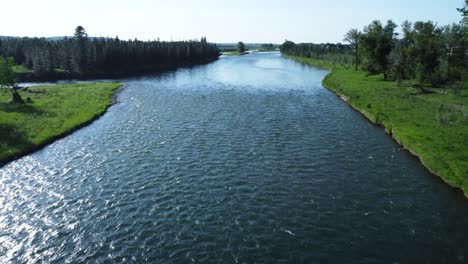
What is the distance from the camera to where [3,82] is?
70.5m

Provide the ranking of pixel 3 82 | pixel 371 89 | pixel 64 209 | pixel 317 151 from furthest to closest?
Result: pixel 371 89, pixel 3 82, pixel 317 151, pixel 64 209

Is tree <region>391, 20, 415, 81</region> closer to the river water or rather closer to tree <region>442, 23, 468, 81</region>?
tree <region>442, 23, 468, 81</region>

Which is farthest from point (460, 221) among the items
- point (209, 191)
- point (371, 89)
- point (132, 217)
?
point (371, 89)

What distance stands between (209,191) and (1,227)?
56.7ft

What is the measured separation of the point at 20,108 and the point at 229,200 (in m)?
55.0

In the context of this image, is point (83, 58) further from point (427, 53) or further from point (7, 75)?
point (427, 53)

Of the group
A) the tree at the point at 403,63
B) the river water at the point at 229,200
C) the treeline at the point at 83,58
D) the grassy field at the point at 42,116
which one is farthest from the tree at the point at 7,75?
the tree at the point at 403,63

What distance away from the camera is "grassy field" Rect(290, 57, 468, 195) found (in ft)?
118

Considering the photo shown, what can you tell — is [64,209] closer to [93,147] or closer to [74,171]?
[74,171]

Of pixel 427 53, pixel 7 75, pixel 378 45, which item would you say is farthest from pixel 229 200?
pixel 378 45

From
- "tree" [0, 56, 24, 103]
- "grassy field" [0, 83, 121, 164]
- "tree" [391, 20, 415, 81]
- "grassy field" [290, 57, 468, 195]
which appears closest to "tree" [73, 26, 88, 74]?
"grassy field" [0, 83, 121, 164]

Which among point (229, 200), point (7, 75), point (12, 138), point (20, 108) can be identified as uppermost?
point (7, 75)

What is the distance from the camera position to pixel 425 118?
5225 cm

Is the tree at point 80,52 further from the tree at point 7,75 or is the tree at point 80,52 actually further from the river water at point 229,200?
the river water at point 229,200
